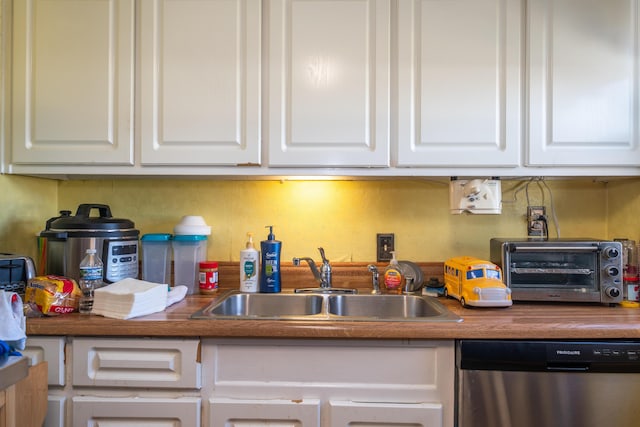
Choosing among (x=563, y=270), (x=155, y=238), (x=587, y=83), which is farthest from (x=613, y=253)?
(x=155, y=238)

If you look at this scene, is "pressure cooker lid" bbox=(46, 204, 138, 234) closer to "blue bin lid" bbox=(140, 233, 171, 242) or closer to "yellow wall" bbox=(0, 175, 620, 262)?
"blue bin lid" bbox=(140, 233, 171, 242)

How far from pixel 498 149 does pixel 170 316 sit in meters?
1.31

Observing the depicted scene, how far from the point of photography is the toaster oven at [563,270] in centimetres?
133

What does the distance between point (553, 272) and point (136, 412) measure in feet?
5.02

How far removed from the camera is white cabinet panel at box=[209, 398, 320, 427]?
1.08 metres

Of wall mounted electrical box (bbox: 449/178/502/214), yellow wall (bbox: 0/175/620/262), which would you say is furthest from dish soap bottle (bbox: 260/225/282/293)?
wall mounted electrical box (bbox: 449/178/502/214)

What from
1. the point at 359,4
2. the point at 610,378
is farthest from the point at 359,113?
the point at 610,378

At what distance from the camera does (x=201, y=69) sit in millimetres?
1359

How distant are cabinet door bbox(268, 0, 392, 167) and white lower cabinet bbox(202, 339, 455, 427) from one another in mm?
666

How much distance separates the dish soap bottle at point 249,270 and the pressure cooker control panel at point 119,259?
44cm

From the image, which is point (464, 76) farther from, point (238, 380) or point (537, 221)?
point (238, 380)

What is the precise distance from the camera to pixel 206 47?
1.36 meters

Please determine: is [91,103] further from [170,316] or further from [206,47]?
[170,316]

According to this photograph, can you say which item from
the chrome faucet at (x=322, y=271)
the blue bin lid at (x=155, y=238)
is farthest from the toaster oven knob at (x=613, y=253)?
the blue bin lid at (x=155, y=238)
